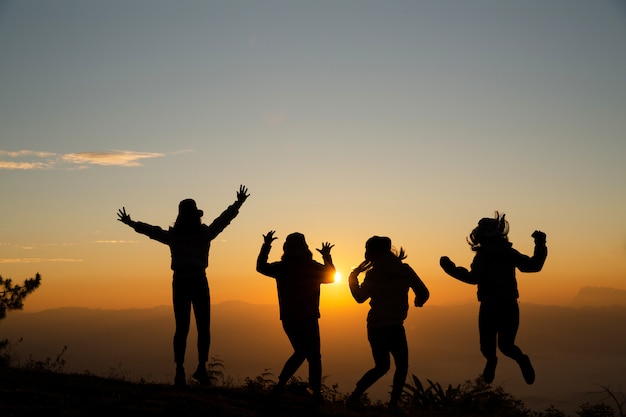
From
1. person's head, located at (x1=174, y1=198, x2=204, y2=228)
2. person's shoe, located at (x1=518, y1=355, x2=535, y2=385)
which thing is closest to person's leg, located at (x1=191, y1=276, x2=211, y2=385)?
person's head, located at (x1=174, y1=198, x2=204, y2=228)

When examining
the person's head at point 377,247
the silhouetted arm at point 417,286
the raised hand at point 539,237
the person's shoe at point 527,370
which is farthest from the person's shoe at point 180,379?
the raised hand at point 539,237

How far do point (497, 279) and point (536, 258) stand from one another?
24.9 inches

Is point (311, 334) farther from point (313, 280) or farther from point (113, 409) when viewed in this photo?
point (113, 409)

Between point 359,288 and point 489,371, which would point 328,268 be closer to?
point 359,288

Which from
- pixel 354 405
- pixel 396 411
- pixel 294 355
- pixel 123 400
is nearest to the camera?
pixel 123 400

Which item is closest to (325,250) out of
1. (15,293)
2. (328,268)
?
(328,268)

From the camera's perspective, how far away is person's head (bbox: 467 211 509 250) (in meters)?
12.4

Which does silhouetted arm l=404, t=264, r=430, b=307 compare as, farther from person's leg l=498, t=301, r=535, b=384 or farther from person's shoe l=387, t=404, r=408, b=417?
person's shoe l=387, t=404, r=408, b=417

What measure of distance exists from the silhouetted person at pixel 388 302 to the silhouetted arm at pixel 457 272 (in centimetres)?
57

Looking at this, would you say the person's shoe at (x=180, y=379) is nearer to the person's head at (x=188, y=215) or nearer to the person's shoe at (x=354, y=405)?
the person's head at (x=188, y=215)

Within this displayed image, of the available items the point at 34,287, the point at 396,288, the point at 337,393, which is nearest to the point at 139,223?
the point at 396,288

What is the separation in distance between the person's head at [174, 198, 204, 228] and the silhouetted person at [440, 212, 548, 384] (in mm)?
3730

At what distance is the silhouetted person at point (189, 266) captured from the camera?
1234 centimetres

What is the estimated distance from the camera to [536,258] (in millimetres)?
12125
